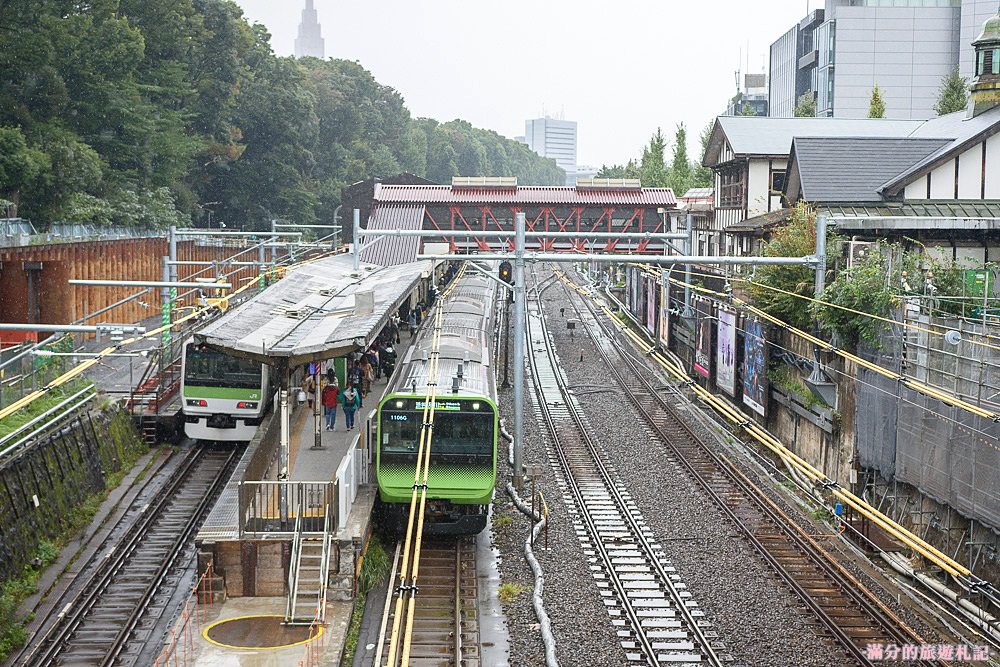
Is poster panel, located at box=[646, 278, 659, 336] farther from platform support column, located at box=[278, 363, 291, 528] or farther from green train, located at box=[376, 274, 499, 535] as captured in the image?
platform support column, located at box=[278, 363, 291, 528]

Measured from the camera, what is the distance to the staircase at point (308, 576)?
1539 cm

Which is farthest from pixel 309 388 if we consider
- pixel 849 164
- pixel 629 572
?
pixel 849 164

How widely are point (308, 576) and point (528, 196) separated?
102 ft

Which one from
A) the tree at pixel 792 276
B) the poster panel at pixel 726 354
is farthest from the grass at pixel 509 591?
the poster panel at pixel 726 354

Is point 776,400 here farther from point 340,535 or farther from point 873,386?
point 340,535

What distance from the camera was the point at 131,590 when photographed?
1750cm

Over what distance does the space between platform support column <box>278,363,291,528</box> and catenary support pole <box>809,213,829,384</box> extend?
1059 centimetres

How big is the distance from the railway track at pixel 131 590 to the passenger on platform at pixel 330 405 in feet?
9.23

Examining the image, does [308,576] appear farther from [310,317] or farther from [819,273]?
[819,273]

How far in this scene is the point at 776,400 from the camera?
93.7 ft

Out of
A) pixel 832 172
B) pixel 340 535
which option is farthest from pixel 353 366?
pixel 832 172

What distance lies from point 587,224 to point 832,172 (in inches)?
660

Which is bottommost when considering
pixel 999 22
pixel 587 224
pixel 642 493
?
pixel 642 493

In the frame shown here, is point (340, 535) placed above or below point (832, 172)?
below
